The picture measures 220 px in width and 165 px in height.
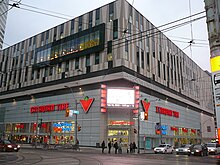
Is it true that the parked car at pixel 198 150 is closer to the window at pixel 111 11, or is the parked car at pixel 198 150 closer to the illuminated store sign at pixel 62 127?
the illuminated store sign at pixel 62 127

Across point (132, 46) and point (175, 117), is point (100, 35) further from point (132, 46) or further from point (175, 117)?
point (175, 117)

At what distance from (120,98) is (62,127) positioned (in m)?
16.8

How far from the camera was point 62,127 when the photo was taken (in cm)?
5191

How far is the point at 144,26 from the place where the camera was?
52.9m

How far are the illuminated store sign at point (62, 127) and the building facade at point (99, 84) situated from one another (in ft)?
0.74

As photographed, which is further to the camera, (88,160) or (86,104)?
(86,104)

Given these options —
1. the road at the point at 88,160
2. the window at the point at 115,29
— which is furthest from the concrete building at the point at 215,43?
the window at the point at 115,29

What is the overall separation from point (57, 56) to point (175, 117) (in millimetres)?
36822

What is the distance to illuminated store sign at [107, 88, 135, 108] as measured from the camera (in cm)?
A: 4466

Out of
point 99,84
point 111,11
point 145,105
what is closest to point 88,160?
point 99,84

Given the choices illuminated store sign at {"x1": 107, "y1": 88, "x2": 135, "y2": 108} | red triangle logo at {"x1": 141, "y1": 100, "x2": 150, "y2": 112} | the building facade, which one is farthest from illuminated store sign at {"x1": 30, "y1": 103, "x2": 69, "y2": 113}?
red triangle logo at {"x1": 141, "y1": 100, "x2": 150, "y2": 112}

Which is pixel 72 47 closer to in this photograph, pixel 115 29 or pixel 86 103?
pixel 115 29

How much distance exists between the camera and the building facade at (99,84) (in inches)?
1778

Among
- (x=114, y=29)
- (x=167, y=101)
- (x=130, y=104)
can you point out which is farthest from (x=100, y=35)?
(x=167, y=101)
